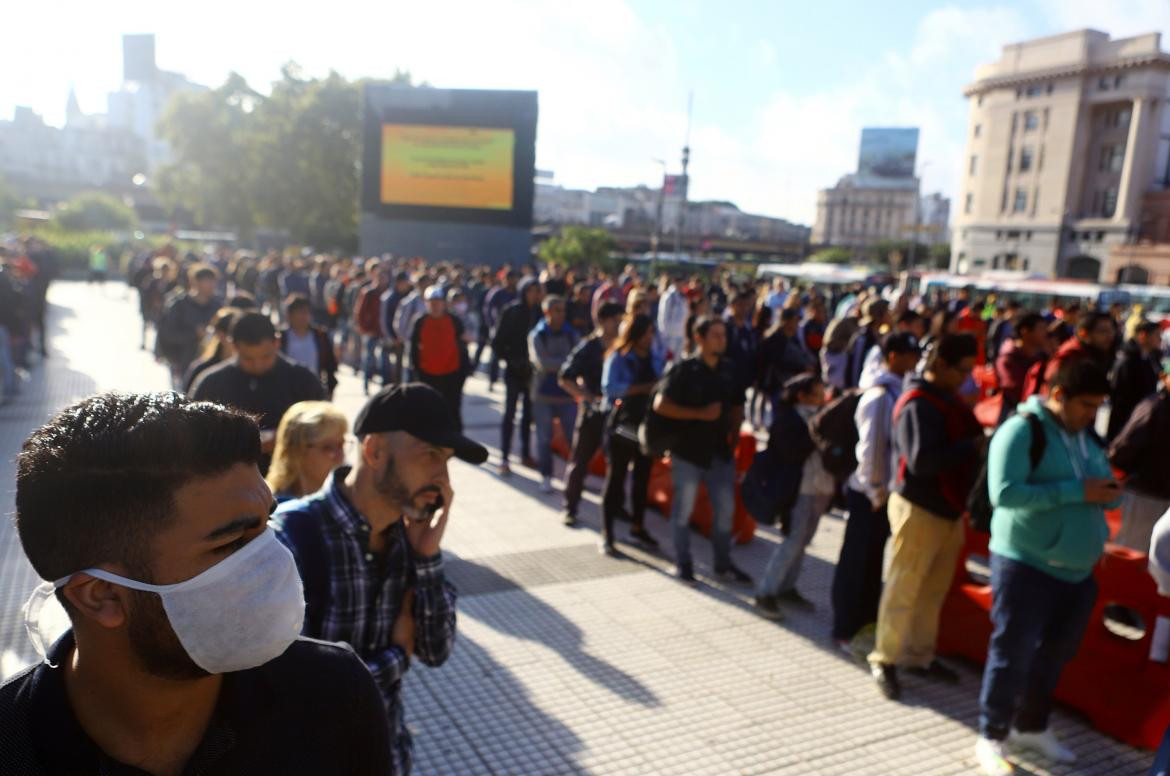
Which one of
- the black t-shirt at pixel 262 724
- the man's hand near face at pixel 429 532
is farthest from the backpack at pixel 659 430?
the black t-shirt at pixel 262 724

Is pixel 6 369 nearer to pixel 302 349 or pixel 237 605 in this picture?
pixel 302 349

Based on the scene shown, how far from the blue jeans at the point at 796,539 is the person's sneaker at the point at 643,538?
1255mm

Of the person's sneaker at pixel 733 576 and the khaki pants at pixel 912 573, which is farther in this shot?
the person's sneaker at pixel 733 576

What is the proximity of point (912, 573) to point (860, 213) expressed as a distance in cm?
15809

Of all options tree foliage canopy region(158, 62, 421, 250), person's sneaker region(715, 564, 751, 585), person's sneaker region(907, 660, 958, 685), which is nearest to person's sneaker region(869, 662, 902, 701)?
person's sneaker region(907, 660, 958, 685)

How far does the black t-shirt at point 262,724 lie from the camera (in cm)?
121

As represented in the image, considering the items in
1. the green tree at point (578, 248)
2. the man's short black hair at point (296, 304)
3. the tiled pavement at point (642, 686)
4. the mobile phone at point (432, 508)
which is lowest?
the tiled pavement at point (642, 686)

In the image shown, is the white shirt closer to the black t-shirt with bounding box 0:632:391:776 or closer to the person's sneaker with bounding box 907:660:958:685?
the person's sneaker with bounding box 907:660:958:685

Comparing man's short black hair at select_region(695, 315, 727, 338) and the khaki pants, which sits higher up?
man's short black hair at select_region(695, 315, 727, 338)

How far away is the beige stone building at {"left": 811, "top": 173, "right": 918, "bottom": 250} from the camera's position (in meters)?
148

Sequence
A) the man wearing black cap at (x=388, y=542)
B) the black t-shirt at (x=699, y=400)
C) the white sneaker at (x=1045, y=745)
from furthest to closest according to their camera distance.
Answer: the black t-shirt at (x=699, y=400)
the white sneaker at (x=1045, y=745)
the man wearing black cap at (x=388, y=542)

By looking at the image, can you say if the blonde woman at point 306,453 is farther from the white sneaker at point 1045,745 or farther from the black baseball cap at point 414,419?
the white sneaker at point 1045,745

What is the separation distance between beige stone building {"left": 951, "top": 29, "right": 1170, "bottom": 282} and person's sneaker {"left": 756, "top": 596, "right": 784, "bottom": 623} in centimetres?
7352

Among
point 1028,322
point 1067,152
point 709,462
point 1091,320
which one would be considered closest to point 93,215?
point 1028,322
